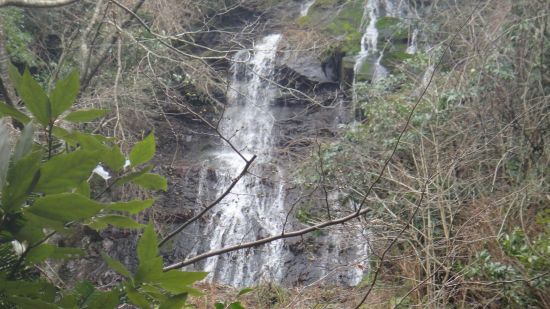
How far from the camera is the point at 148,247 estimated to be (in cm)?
74

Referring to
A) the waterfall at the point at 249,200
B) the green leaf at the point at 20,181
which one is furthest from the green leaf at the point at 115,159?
the waterfall at the point at 249,200

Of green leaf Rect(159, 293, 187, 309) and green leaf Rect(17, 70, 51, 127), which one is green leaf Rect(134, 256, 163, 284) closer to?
green leaf Rect(159, 293, 187, 309)

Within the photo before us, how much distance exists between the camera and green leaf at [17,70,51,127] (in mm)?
728

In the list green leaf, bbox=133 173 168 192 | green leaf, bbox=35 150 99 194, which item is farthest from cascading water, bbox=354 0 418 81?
green leaf, bbox=35 150 99 194

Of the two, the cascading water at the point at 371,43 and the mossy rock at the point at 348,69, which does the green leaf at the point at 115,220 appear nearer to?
the cascading water at the point at 371,43

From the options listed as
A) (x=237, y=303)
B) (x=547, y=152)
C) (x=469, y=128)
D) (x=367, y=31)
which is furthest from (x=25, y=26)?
(x=237, y=303)

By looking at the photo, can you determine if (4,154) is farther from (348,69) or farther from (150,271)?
(348,69)

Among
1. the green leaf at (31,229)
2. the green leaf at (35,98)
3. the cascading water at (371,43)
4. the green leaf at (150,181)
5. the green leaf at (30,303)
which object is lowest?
the green leaf at (30,303)

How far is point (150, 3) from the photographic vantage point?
23.4ft

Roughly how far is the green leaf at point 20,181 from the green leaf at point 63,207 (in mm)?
18

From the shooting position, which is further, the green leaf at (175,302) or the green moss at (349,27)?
the green moss at (349,27)

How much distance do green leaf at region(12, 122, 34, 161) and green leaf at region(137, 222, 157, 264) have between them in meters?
0.20

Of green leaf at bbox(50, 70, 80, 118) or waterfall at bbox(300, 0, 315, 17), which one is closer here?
green leaf at bbox(50, 70, 80, 118)

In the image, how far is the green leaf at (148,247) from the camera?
741 mm
